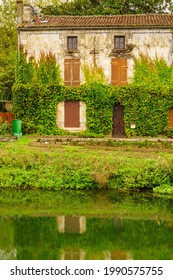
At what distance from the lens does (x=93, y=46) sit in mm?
29297

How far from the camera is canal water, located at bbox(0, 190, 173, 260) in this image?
12.0m

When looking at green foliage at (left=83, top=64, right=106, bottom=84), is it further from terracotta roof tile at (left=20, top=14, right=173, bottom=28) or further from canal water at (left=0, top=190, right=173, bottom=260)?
canal water at (left=0, top=190, right=173, bottom=260)

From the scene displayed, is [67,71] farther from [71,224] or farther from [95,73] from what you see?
[71,224]

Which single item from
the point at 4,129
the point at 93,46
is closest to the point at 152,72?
the point at 93,46

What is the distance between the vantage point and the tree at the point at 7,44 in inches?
1527

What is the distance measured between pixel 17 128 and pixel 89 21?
8380 mm

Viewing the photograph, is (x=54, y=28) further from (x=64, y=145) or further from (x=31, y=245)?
(x=31, y=245)

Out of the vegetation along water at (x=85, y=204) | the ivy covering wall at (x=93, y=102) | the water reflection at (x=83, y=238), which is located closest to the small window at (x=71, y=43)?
the ivy covering wall at (x=93, y=102)

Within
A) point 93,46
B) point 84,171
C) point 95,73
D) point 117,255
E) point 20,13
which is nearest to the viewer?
point 117,255

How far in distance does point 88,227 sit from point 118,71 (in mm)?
16546
